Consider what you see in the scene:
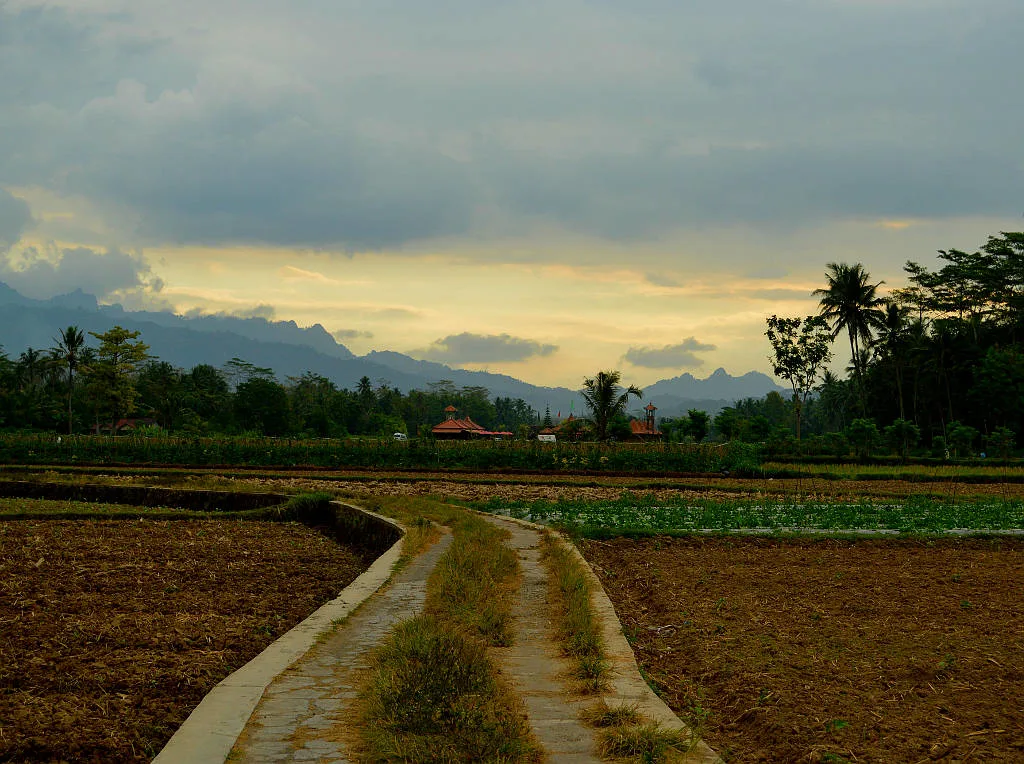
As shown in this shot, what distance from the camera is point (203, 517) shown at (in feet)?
56.6

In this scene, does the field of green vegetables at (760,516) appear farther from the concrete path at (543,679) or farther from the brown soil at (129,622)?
the concrete path at (543,679)

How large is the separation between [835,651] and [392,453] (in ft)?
111

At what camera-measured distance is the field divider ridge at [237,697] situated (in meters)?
4.15

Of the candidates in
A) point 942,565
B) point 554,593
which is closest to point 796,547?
point 942,565

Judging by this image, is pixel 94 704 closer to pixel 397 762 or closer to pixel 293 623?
pixel 397 762

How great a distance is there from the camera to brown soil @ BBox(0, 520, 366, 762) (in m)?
4.74

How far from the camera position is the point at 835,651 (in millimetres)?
6508

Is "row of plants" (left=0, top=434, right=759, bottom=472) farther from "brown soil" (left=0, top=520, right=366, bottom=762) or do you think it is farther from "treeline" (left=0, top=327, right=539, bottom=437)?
"brown soil" (left=0, top=520, right=366, bottom=762)

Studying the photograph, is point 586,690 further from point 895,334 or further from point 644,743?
point 895,334

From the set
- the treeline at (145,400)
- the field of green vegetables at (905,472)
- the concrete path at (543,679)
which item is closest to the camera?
the concrete path at (543,679)

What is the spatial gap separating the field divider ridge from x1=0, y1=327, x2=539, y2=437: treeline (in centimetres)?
3958

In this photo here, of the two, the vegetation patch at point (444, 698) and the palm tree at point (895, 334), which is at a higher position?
the palm tree at point (895, 334)

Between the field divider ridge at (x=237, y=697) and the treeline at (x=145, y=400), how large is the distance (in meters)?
39.6

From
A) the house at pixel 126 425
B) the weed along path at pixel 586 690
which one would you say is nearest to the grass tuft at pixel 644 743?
the weed along path at pixel 586 690
